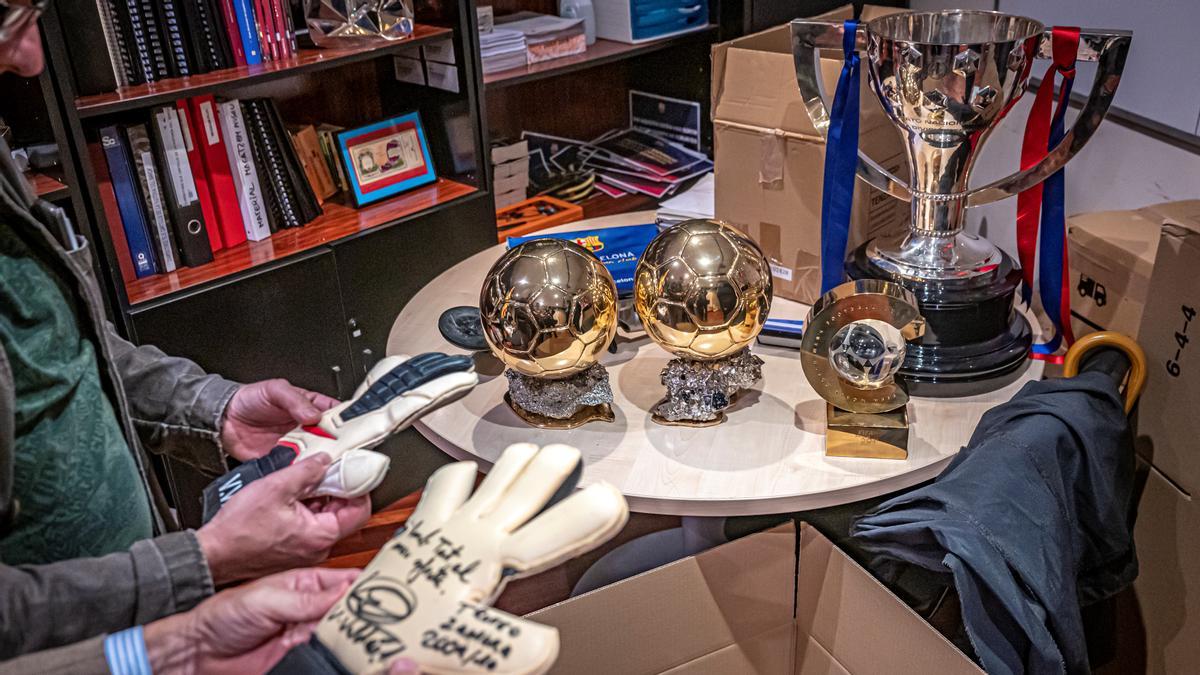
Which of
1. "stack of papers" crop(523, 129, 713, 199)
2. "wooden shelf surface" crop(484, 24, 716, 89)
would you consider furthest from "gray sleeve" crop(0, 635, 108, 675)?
"stack of papers" crop(523, 129, 713, 199)

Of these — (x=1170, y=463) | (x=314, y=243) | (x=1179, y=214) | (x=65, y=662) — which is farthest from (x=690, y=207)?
(x=65, y=662)

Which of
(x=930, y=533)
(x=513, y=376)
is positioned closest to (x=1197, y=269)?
(x=930, y=533)

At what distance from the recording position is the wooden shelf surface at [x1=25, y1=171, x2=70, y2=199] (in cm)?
174

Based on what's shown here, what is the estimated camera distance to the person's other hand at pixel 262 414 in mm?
1114

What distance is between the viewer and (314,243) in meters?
2.19

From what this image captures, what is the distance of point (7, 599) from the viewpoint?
0.81m

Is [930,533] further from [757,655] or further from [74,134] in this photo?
[74,134]

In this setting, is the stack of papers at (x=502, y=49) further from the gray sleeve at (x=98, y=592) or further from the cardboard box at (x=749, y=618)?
A: the gray sleeve at (x=98, y=592)

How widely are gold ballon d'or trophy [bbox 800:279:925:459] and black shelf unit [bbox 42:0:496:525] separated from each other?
4.03 ft

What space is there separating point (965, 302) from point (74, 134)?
1536 millimetres

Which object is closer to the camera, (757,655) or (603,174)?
(757,655)

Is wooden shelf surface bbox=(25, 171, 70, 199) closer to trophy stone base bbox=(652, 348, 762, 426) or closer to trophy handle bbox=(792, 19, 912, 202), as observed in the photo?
trophy stone base bbox=(652, 348, 762, 426)

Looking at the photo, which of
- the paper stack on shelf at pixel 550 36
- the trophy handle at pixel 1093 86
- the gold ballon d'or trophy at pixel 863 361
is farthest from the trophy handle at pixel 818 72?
the paper stack on shelf at pixel 550 36

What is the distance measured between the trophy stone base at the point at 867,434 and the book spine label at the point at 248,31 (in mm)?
1437
